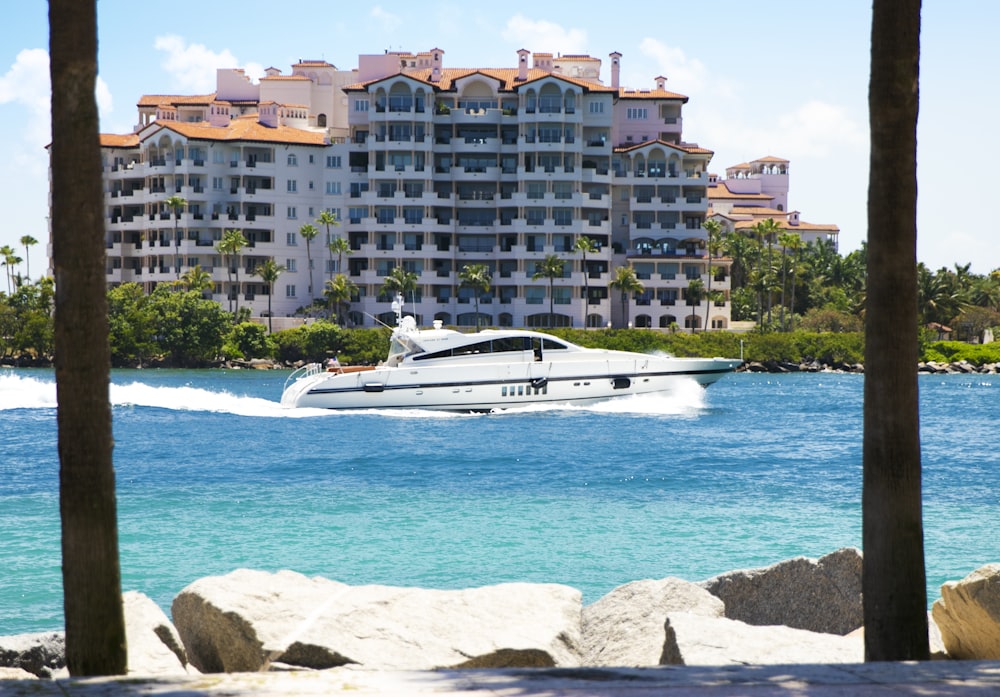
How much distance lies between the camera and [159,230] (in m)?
104

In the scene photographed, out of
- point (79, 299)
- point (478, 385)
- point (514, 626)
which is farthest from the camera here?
point (478, 385)

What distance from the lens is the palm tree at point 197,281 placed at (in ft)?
326

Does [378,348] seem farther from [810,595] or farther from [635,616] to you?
[635,616]

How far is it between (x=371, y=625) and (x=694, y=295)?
9529cm

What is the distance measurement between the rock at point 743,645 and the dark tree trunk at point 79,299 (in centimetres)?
371

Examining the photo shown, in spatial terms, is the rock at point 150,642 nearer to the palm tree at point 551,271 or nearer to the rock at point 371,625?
the rock at point 371,625

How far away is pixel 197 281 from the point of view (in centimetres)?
9956

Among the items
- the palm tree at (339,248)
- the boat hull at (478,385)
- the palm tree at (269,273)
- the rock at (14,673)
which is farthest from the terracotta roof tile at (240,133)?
the rock at (14,673)

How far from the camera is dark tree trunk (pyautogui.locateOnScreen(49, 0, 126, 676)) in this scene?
6445 millimetres

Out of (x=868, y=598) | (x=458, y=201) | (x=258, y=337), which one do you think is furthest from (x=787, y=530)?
(x=458, y=201)

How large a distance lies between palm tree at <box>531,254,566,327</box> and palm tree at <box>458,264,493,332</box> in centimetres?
406

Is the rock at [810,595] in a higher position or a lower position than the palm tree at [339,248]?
lower

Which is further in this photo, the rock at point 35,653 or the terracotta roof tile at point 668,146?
the terracotta roof tile at point 668,146

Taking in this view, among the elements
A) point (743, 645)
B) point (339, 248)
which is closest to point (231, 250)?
point (339, 248)
